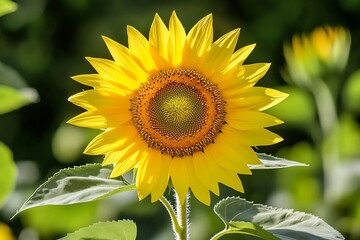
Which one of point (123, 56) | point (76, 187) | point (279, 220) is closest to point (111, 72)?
point (123, 56)

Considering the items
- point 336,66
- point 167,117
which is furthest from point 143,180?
point 336,66

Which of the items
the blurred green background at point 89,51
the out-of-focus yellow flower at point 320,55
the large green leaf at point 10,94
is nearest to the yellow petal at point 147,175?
the large green leaf at point 10,94

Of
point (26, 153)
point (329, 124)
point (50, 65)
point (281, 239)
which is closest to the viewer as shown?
point (281, 239)

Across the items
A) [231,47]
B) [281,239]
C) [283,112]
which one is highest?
[231,47]

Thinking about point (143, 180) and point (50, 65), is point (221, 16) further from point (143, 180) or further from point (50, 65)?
point (143, 180)

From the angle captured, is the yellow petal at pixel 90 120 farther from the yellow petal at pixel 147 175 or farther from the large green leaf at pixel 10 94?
the large green leaf at pixel 10 94

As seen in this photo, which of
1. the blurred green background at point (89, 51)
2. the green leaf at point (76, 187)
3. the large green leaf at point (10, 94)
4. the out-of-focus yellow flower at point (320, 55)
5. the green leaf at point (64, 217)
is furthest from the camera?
the blurred green background at point (89, 51)

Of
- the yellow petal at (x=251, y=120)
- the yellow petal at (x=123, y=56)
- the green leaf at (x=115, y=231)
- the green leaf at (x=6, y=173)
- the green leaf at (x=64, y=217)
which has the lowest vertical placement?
the green leaf at (x=64, y=217)
